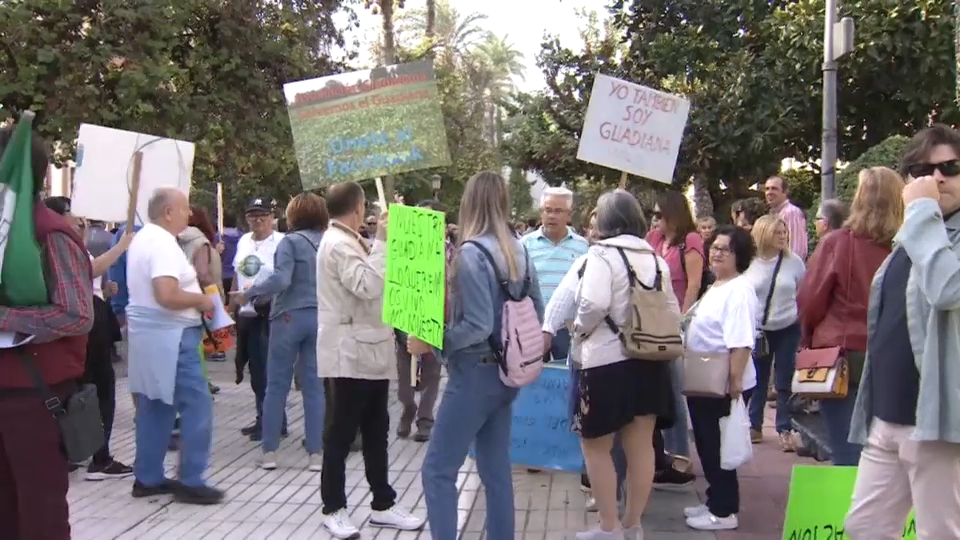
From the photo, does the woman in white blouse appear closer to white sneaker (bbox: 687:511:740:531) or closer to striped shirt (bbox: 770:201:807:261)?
white sneaker (bbox: 687:511:740:531)

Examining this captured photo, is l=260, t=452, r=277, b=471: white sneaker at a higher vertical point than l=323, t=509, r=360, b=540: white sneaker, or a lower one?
lower

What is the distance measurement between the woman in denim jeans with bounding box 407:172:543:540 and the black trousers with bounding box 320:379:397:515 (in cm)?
84

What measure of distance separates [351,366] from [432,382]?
8.70 ft

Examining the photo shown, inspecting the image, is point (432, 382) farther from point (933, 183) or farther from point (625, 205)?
point (933, 183)

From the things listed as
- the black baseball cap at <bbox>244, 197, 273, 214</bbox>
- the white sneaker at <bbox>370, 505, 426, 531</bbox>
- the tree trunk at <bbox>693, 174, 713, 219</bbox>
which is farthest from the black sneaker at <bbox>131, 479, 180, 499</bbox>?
the tree trunk at <bbox>693, 174, 713, 219</bbox>

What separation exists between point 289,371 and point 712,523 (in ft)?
9.58

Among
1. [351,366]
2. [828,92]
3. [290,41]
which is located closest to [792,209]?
[828,92]

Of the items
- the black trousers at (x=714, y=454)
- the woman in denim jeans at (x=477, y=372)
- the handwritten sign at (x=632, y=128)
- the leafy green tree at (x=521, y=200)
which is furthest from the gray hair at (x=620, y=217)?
the leafy green tree at (x=521, y=200)

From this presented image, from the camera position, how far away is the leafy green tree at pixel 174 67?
995 centimetres

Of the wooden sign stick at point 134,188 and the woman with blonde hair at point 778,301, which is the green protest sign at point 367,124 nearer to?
the wooden sign stick at point 134,188

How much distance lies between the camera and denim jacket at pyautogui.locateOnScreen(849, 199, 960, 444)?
8.80ft

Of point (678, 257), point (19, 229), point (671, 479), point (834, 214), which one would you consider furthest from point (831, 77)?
point (19, 229)

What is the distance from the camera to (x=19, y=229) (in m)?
3.25

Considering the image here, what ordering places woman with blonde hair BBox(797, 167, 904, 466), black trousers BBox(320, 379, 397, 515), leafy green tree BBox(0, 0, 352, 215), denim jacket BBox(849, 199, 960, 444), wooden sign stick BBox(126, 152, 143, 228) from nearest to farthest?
denim jacket BBox(849, 199, 960, 444) < woman with blonde hair BBox(797, 167, 904, 466) < black trousers BBox(320, 379, 397, 515) < wooden sign stick BBox(126, 152, 143, 228) < leafy green tree BBox(0, 0, 352, 215)
